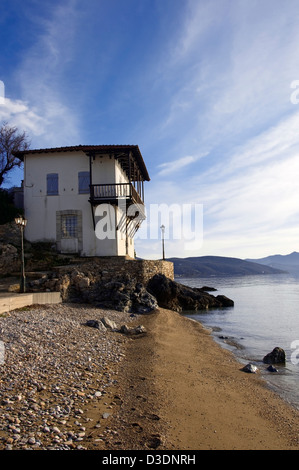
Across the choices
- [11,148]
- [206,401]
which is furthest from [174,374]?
[11,148]

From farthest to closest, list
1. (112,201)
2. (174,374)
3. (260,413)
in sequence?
→ (112,201) → (174,374) → (260,413)

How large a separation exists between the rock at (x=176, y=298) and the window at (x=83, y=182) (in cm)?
758

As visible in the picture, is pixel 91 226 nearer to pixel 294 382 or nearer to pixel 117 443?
pixel 294 382

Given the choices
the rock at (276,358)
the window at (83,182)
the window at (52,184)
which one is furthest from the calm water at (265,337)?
the window at (52,184)

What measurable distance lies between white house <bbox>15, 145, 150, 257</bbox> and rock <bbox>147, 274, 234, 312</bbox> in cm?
343

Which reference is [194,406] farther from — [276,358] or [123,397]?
[276,358]

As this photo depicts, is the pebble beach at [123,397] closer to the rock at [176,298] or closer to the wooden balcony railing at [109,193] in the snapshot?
the rock at [176,298]

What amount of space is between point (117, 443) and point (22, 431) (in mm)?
1326

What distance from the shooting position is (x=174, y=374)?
8.23 metres

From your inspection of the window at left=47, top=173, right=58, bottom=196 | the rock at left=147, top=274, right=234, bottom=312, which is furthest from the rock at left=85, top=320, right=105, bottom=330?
the window at left=47, top=173, right=58, bottom=196

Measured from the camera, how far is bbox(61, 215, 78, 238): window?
71.7ft

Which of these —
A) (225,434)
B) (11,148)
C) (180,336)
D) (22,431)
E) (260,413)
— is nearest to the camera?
(22,431)

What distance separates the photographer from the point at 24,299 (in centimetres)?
1398

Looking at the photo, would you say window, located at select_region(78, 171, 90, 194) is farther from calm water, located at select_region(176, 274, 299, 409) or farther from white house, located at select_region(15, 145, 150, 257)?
calm water, located at select_region(176, 274, 299, 409)
